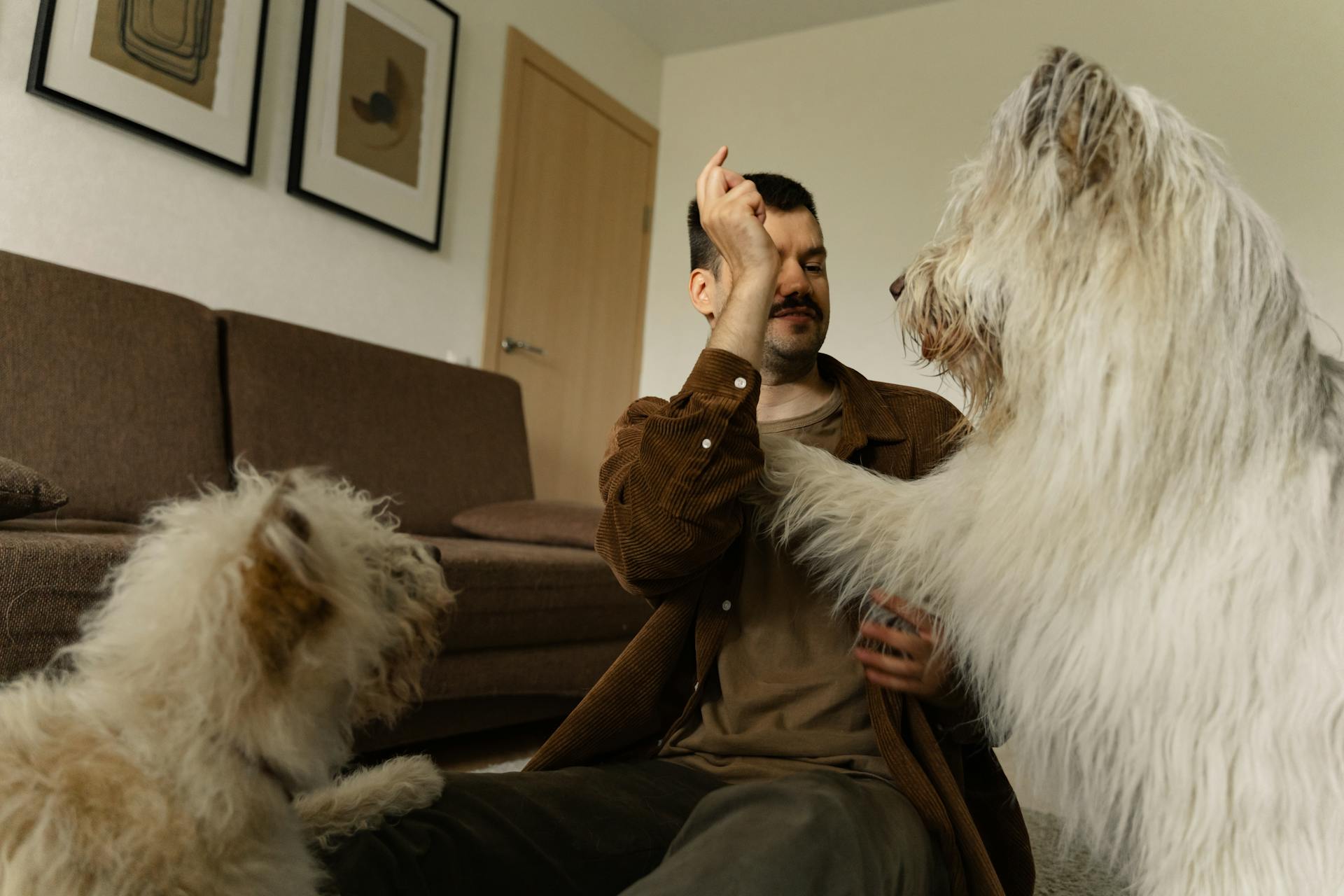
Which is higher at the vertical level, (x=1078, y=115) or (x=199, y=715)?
(x=1078, y=115)

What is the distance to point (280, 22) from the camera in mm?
3305

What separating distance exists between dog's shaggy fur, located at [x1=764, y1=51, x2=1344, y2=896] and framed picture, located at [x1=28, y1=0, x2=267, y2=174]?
2.69 metres

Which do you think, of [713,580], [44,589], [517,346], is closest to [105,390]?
[44,589]

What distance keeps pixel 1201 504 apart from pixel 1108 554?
0.10 meters

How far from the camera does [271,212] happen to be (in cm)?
332

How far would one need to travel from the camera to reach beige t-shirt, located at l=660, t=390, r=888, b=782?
3.89 feet

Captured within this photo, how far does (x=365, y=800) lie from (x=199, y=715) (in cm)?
31

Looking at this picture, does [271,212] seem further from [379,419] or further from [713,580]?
[713,580]

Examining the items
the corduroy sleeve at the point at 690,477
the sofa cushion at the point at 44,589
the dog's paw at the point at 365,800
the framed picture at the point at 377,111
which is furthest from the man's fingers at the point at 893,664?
the framed picture at the point at 377,111

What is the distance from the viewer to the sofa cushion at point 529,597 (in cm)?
237

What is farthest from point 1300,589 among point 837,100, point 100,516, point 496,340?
point 837,100

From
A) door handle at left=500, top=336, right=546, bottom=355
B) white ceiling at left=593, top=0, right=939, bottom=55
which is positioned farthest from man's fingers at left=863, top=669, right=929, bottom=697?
white ceiling at left=593, top=0, right=939, bottom=55

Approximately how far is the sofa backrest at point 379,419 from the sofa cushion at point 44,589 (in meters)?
1.00

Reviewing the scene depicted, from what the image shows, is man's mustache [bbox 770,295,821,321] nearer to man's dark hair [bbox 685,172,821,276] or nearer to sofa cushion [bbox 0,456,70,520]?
man's dark hair [bbox 685,172,821,276]
